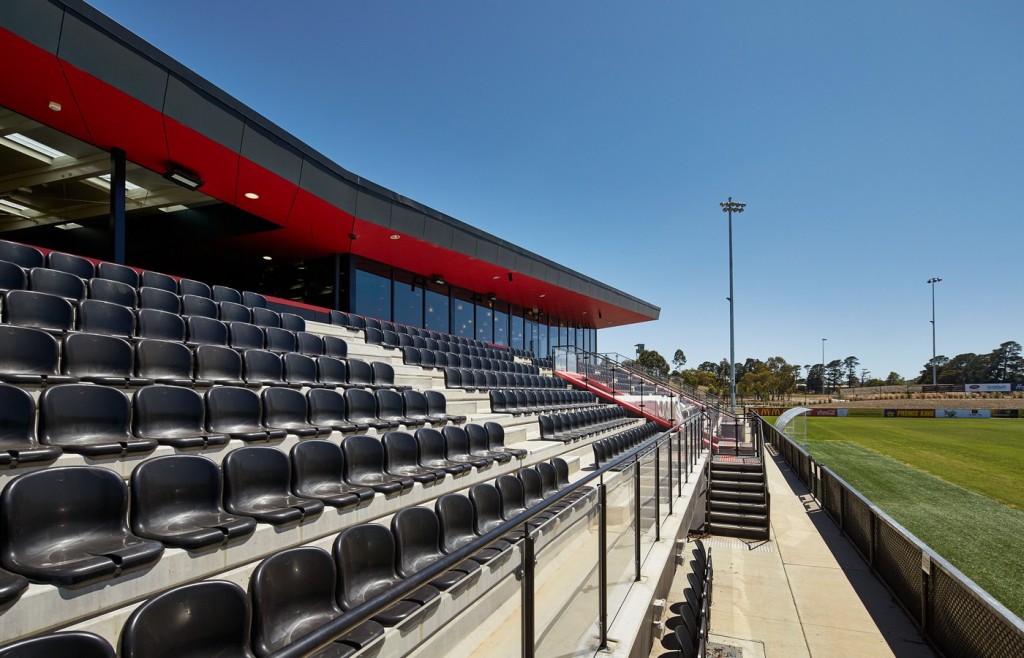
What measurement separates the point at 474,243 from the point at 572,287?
24.7 feet

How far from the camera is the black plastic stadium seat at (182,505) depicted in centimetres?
300

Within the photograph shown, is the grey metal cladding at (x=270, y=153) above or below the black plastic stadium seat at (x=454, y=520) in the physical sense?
above

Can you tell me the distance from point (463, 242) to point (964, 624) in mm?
13944

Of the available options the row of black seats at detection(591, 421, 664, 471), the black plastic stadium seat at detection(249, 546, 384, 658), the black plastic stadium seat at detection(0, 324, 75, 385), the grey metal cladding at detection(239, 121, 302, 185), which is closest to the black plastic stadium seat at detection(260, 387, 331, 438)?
the black plastic stadium seat at detection(0, 324, 75, 385)

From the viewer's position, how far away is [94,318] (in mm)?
5484

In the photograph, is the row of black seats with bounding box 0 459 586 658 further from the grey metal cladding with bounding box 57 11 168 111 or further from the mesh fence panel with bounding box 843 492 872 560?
the grey metal cladding with bounding box 57 11 168 111

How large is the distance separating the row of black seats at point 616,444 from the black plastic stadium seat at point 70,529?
608 cm

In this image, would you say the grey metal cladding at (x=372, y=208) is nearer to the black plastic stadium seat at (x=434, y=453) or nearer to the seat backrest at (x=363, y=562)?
the black plastic stadium seat at (x=434, y=453)

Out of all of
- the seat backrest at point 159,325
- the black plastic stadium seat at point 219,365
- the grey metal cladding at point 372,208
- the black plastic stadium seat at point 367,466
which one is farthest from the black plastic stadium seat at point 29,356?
the grey metal cladding at point 372,208

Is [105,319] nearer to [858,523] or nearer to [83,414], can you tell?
[83,414]

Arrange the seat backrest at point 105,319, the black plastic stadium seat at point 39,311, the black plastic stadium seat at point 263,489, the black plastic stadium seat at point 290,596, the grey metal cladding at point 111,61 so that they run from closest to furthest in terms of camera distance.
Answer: the black plastic stadium seat at point 290,596, the black plastic stadium seat at point 263,489, the black plastic stadium seat at point 39,311, the seat backrest at point 105,319, the grey metal cladding at point 111,61

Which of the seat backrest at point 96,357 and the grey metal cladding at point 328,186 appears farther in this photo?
the grey metal cladding at point 328,186

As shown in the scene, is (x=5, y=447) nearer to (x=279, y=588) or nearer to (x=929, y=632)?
(x=279, y=588)

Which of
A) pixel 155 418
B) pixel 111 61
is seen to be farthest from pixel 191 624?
pixel 111 61
